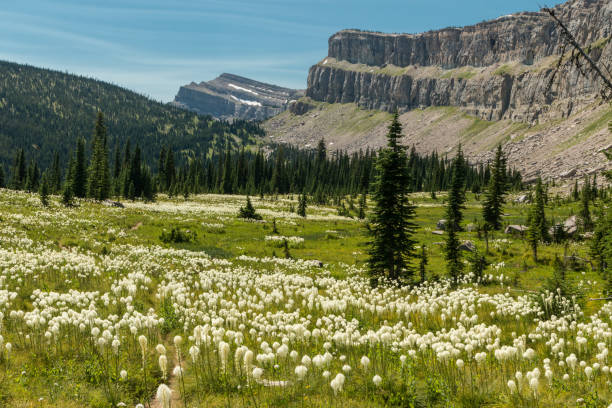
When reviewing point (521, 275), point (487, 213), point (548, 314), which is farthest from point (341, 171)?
point (548, 314)

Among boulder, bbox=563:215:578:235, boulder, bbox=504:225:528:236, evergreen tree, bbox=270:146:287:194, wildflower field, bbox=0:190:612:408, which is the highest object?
evergreen tree, bbox=270:146:287:194

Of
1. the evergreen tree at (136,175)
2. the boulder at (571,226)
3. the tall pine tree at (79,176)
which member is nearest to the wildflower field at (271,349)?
the boulder at (571,226)

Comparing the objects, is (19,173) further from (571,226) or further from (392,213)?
(571,226)

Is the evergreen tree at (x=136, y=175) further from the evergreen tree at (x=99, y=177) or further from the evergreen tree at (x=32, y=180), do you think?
the evergreen tree at (x=32, y=180)

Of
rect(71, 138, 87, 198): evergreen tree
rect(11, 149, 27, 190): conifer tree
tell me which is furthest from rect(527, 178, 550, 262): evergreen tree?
rect(11, 149, 27, 190): conifer tree

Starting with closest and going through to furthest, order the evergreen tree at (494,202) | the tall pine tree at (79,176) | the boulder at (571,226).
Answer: the boulder at (571,226)
the evergreen tree at (494,202)
the tall pine tree at (79,176)

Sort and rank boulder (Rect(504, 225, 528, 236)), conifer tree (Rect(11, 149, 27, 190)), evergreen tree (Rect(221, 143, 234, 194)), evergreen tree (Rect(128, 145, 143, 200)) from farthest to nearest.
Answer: evergreen tree (Rect(221, 143, 234, 194)) < conifer tree (Rect(11, 149, 27, 190)) < evergreen tree (Rect(128, 145, 143, 200)) < boulder (Rect(504, 225, 528, 236))

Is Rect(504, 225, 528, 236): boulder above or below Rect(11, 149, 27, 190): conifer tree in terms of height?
below

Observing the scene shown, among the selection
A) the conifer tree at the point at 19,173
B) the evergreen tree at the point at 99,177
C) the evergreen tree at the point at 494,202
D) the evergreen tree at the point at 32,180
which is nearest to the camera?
the evergreen tree at the point at 494,202

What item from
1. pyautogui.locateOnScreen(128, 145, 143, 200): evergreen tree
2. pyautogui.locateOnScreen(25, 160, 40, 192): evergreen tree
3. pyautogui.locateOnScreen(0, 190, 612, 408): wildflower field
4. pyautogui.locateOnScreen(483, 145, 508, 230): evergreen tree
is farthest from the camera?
pyautogui.locateOnScreen(25, 160, 40, 192): evergreen tree

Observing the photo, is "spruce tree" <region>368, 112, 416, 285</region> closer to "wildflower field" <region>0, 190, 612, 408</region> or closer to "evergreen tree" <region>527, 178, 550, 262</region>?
"wildflower field" <region>0, 190, 612, 408</region>

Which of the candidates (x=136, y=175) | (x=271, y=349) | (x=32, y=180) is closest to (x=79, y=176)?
(x=136, y=175)

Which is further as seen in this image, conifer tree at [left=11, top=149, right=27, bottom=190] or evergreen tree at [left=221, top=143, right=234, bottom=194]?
evergreen tree at [left=221, top=143, right=234, bottom=194]

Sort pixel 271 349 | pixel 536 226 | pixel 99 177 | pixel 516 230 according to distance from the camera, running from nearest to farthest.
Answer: pixel 271 349 → pixel 536 226 → pixel 516 230 → pixel 99 177
